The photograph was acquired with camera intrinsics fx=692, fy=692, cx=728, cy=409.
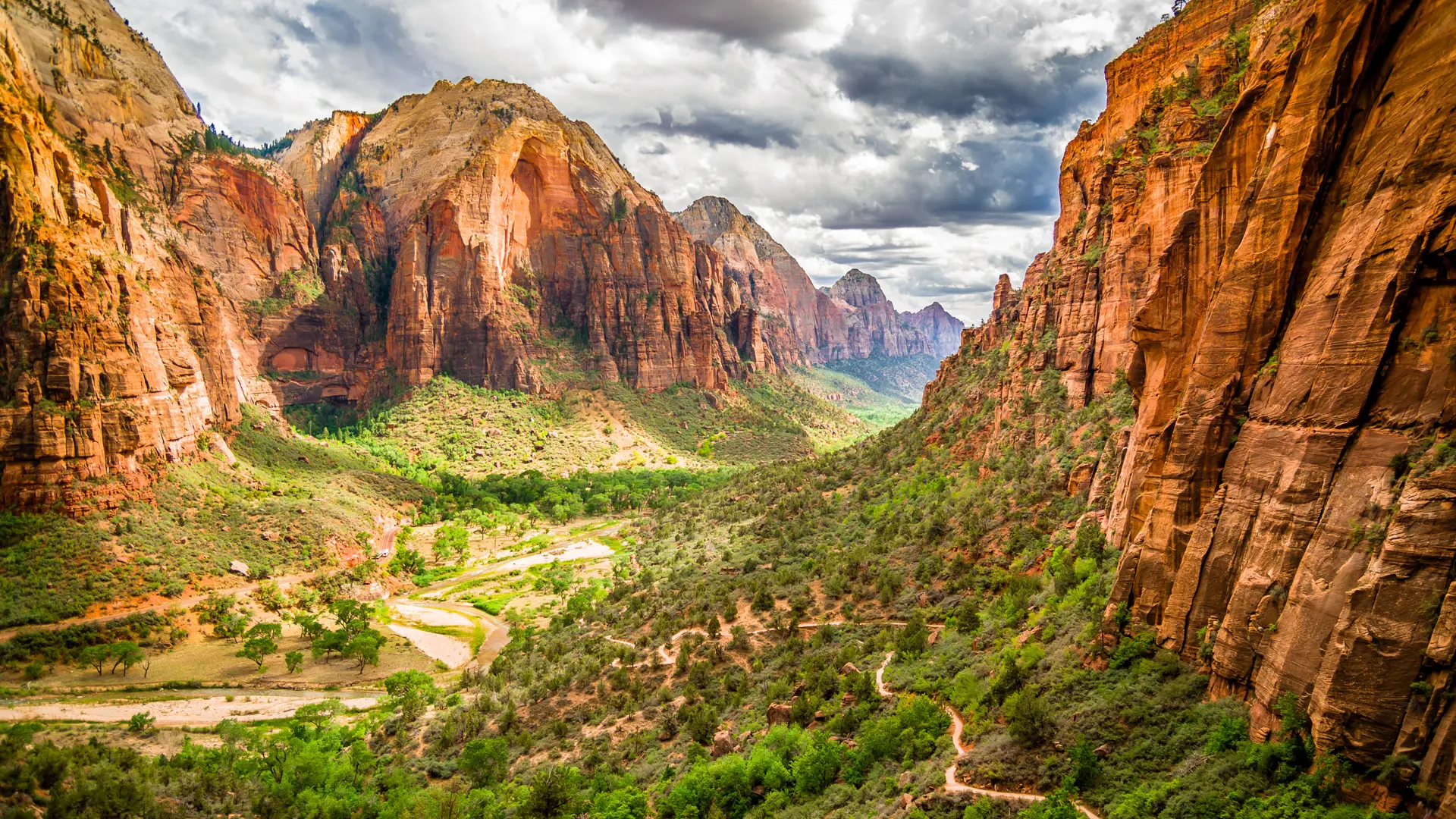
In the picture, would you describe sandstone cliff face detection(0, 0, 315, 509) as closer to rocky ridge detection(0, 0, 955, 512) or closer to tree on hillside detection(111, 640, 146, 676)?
rocky ridge detection(0, 0, 955, 512)

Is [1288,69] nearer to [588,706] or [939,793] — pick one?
[939,793]

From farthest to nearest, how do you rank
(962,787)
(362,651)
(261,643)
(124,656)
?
(362,651)
(261,643)
(124,656)
(962,787)

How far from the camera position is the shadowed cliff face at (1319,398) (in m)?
13.1

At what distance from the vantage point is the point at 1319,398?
1555 centimetres

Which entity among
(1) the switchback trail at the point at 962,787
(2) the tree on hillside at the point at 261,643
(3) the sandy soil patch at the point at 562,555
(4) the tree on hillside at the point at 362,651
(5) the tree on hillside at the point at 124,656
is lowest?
(3) the sandy soil patch at the point at 562,555

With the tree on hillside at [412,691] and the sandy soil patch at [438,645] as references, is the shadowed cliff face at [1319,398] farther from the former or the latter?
the sandy soil patch at [438,645]

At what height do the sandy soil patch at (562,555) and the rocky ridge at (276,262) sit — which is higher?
the rocky ridge at (276,262)

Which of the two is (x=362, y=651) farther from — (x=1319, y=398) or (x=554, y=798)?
(x=1319, y=398)

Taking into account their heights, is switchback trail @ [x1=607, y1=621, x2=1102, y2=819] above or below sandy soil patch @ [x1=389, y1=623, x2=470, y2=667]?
above

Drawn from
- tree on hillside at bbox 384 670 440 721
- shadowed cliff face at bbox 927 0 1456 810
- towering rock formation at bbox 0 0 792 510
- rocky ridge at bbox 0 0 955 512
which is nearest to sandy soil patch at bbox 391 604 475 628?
tree on hillside at bbox 384 670 440 721

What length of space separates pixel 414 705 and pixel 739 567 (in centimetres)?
2547

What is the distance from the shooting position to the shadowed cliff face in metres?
13.1

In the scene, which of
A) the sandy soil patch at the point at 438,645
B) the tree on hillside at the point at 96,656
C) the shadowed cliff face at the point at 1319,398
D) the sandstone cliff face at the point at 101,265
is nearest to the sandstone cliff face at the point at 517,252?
the sandstone cliff face at the point at 101,265

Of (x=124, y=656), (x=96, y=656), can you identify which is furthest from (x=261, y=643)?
(x=96, y=656)
